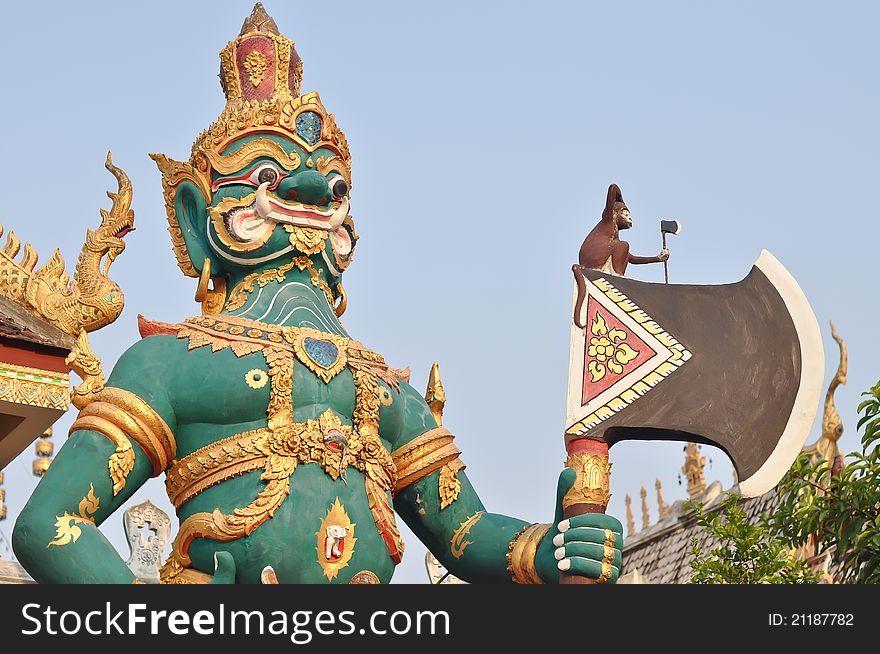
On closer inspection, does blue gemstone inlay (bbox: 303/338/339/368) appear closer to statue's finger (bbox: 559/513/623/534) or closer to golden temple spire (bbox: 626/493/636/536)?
statue's finger (bbox: 559/513/623/534)

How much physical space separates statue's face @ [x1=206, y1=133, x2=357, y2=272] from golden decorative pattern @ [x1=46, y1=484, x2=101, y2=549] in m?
1.21

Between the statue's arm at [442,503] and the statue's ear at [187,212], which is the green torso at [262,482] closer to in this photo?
the statue's arm at [442,503]

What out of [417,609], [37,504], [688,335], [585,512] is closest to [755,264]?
[688,335]

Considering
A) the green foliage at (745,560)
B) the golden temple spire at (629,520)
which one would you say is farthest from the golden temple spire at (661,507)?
the green foliage at (745,560)

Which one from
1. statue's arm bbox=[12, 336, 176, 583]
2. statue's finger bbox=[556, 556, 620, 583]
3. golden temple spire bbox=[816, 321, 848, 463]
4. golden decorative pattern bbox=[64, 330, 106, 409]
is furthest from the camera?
golden temple spire bbox=[816, 321, 848, 463]

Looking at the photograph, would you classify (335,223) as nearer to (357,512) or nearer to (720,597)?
(357,512)

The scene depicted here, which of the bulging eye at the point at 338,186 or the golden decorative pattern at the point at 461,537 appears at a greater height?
the bulging eye at the point at 338,186

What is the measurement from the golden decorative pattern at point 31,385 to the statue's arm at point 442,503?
8.92 feet

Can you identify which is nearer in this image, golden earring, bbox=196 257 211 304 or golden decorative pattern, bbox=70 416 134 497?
golden decorative pattern, bbox=70 416 134 497

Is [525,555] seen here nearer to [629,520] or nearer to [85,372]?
[85,372]

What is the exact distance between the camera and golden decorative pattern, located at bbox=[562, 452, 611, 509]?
589 cm

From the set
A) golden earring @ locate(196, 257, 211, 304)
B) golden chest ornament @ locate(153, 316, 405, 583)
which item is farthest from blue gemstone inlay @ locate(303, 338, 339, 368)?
golden earring @ locate(196, 257, 211, 304)

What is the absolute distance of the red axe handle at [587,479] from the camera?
19.3ft

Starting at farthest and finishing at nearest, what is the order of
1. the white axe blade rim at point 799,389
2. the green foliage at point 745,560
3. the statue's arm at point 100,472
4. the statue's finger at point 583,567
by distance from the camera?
the green foliage at point 745,560 < the white axe blade rim at point 799,389 < the statue's finger at point 583,567 < the statue's arm at point 100,472
